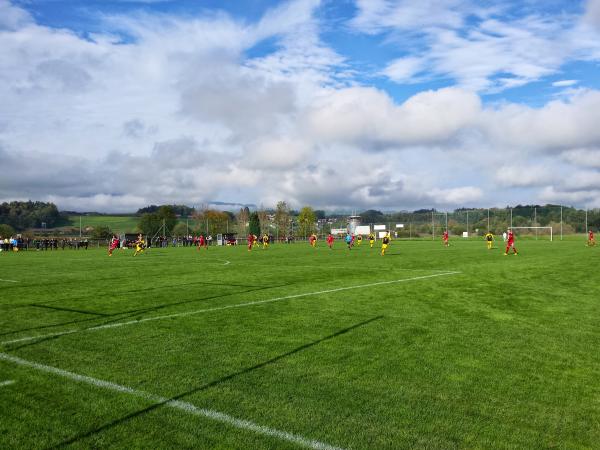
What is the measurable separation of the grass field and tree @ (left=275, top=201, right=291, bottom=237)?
86364 mm

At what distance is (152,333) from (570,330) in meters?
7.44

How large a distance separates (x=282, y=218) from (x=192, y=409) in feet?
314

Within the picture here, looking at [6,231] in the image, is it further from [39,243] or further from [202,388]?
[202,388]

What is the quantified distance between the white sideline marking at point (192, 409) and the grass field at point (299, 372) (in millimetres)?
21

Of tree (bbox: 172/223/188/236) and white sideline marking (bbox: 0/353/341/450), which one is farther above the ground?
tree (bbox: 172/223/188/236)

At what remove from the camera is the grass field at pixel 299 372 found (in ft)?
14.4

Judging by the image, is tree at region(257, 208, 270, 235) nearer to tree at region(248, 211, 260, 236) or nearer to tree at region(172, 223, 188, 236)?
tree at region(248, 211, 260, 236)

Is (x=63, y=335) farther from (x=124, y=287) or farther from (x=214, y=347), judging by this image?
(x=124, y=287)

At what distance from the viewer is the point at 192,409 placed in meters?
4.87

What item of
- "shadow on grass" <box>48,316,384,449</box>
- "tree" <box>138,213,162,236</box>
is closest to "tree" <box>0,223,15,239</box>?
"tree" <box>138,213,162,236</box>

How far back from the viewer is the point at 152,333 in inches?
326

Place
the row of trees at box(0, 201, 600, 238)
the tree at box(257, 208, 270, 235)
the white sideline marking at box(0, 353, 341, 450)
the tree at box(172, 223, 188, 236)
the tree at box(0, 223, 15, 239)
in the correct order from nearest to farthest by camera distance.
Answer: the white sideline marking at box(0, 353, 341, 450), the tree at box(0, 223, 15, 239), the row of trees at box(0, 201, 600, 238), the tree at box(172, 223, 188, 236), the tree at box(257, 208, 270, 235)

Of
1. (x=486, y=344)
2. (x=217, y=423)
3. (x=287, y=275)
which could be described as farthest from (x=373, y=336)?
(x=287, y=275)

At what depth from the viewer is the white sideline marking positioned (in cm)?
421
